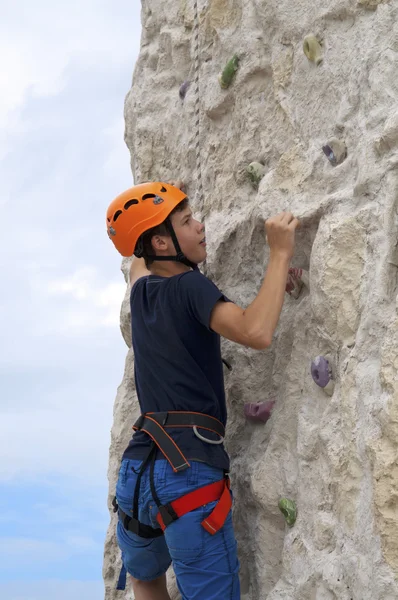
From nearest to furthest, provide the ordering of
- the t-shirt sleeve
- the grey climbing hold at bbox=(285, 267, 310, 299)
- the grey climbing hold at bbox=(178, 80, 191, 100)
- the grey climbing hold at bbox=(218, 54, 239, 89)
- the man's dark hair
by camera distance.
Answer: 1. the t-shirt sleeve
2. the grey climbing hold at bbox=(285, 267, 310, 299)
3. the man's dark hair
4. the grey climbing hold at bbox=(218, 54, 239, 89)
5. the grey climbing hold at bbox=(178, 80, 191, 100)

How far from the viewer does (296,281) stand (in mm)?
2867

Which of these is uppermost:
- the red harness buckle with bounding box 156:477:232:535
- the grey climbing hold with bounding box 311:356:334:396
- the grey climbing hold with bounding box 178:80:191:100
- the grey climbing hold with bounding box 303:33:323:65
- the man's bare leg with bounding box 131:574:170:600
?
the grey climbing hold with bounding box 178:80:191:100

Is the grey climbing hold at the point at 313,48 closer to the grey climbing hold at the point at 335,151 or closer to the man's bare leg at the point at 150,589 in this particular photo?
the grey climbing hold at the point at 335,151

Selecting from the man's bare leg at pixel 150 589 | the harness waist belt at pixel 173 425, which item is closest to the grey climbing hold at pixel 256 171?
the harness waist belt at pixel 173 425

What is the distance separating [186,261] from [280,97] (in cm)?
72

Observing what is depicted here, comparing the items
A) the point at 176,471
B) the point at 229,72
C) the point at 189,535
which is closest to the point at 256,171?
the point at 229,72

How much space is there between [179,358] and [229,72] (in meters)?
1.25

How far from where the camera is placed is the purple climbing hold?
9.90 ft

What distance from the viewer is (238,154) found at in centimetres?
326

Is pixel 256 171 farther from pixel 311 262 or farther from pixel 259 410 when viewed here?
pixel 259 410

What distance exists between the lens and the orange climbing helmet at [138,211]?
2910 millimetres

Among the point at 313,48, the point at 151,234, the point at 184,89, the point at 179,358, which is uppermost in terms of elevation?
the point at 184,89

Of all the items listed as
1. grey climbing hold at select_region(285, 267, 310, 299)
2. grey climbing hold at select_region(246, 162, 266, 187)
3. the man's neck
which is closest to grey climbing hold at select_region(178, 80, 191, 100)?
grey climbing hold at select_region(246, 162, 266, 187)

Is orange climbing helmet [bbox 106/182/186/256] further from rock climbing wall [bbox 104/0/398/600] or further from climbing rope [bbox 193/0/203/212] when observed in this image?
climbing rope [bbox 193/0/203/212]
